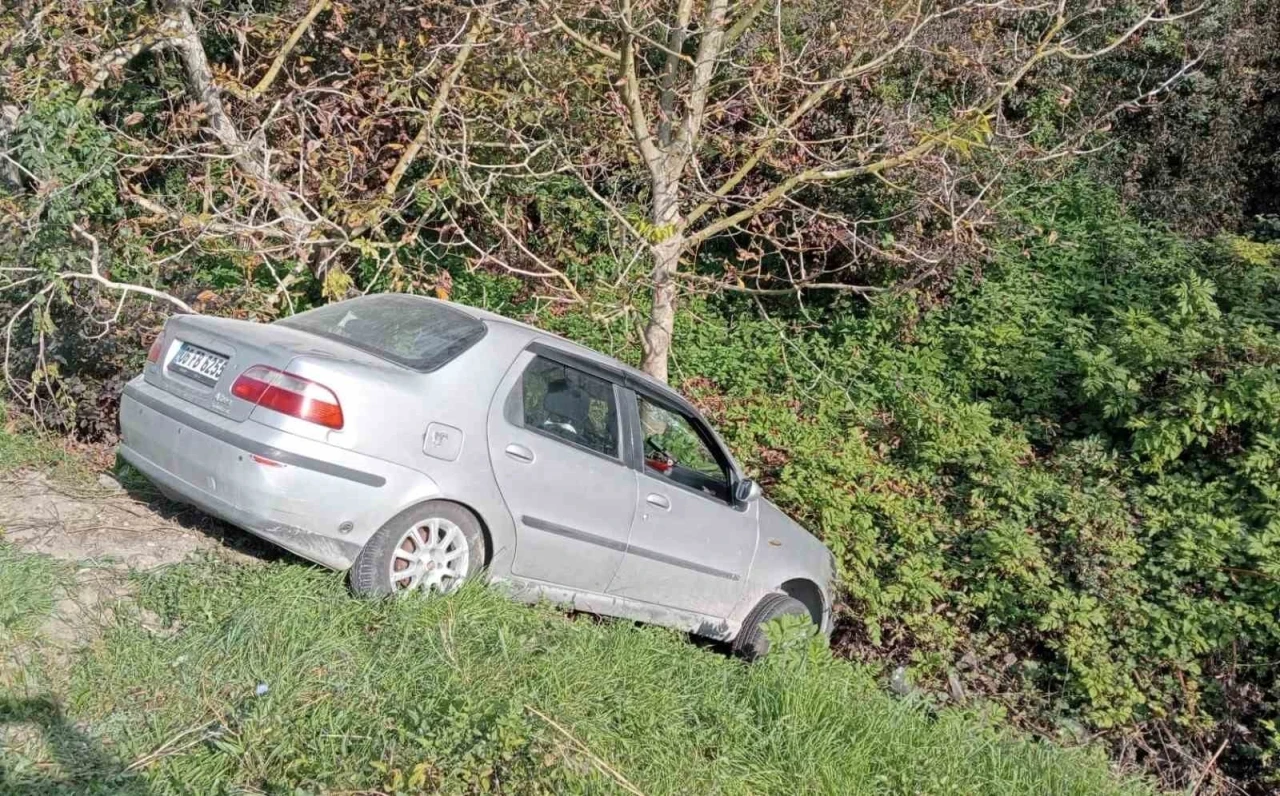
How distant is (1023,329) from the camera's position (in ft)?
32.9

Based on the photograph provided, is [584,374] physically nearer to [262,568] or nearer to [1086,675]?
[262,568]

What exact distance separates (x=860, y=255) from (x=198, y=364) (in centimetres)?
710

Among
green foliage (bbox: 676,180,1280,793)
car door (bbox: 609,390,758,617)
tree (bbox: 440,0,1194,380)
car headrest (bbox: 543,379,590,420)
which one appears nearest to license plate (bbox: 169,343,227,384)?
car headrest (bbox: 543,379,590,420)

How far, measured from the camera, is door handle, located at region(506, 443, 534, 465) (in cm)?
505

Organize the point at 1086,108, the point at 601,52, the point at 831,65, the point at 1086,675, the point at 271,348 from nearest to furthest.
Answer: the point at 271,348 → the point at 1086,675 → the point at 601,52 → the point at 831,65 → the point at 1086,108

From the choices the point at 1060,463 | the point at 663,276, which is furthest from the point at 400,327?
the point at 1060,463

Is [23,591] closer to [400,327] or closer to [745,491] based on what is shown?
[400,327]

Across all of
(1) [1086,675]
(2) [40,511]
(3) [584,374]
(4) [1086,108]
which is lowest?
(2) [40,511]

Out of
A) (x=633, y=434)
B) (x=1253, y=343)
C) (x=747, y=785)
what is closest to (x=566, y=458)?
(x=633, y=434)

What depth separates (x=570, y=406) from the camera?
17.9ft

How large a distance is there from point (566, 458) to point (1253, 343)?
19.2 feet

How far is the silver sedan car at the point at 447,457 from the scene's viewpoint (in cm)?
461

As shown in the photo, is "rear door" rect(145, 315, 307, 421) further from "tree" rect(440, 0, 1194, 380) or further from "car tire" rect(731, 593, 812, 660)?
"tree" rect(440, 0, 1194, 380)

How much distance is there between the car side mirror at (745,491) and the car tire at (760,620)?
0.71 m
